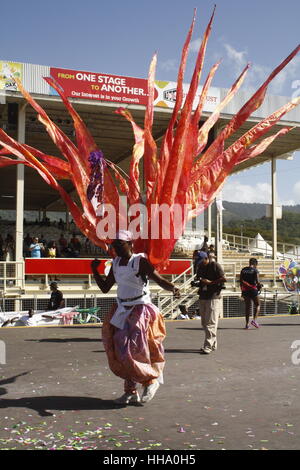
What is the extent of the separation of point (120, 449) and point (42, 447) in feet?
2.05

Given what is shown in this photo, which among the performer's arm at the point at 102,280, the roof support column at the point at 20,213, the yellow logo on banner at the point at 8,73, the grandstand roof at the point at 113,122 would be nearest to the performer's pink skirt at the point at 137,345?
the performer's arm at the point at 102,280

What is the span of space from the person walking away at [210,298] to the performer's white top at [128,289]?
3506mm

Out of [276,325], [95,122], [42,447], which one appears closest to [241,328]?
[276,325]

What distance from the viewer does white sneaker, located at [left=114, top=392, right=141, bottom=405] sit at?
5.46 metres

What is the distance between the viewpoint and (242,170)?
93.9 feet

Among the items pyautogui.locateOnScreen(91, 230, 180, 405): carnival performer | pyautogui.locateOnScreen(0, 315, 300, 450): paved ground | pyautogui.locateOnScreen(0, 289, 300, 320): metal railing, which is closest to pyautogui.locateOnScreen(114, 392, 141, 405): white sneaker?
pyautogui.locateOnScreen(91, 230, 180, 405): carnival performer

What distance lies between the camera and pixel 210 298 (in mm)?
9234

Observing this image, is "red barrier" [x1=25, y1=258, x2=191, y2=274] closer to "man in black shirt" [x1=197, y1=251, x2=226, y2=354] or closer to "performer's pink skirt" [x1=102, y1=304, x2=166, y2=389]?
"man in black shirt" [x1=197, y1=251, x2=226, y2=354]

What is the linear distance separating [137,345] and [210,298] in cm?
401

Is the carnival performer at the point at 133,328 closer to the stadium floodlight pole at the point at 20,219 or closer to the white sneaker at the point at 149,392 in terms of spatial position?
the white sneaker at the point at 149,392

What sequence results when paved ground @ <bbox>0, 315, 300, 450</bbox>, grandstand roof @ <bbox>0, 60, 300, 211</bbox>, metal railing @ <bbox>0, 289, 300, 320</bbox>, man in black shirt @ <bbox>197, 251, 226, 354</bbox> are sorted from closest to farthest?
paved ground @ <bbox>0, 315, 300, 450</bbox> → man in black shirt @ <bbox>197, 251, 226, 354</bbox> → metal railing @ <bbox>0, 289, 300, 320</bbox> → grandstand roof @ <bbox>0, 60, 300, 211</bbox>
